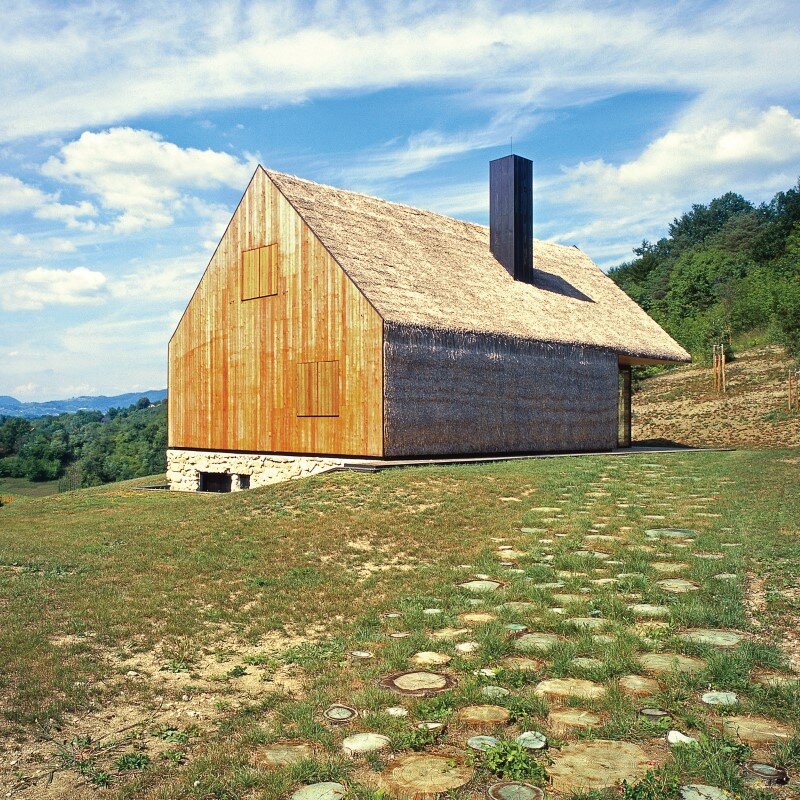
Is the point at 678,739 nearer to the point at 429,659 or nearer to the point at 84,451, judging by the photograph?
the point at 429,659

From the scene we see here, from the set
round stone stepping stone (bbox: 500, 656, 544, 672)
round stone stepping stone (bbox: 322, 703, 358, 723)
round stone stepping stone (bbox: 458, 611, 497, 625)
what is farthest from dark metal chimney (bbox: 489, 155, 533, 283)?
round stone stepping stone (bbox: 322, 703, 358, 723)

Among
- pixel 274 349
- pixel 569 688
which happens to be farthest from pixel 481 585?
pixel 274 349

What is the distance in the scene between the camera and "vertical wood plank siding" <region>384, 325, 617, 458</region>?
18.6 m

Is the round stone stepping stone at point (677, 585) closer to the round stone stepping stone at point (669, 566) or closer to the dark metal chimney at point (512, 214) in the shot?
the round stone stepping stone at point (669, 566)

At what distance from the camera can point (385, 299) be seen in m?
18.7

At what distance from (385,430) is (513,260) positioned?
9.86m

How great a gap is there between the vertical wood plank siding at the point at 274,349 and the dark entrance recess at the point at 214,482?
0.94 meters

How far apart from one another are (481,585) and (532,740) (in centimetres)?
365

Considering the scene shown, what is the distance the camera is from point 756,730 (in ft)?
13.2

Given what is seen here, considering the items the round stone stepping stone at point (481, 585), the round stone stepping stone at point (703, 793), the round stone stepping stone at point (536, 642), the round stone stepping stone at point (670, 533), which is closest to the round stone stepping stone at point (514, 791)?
the round stone stepping stone at point (703, 793)

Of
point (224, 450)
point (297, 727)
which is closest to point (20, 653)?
point (297, 727)

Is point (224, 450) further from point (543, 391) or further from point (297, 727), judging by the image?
point (297, 727)

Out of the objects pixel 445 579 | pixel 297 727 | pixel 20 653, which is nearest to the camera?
pixel 297 727

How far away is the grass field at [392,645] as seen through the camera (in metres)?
4.00
